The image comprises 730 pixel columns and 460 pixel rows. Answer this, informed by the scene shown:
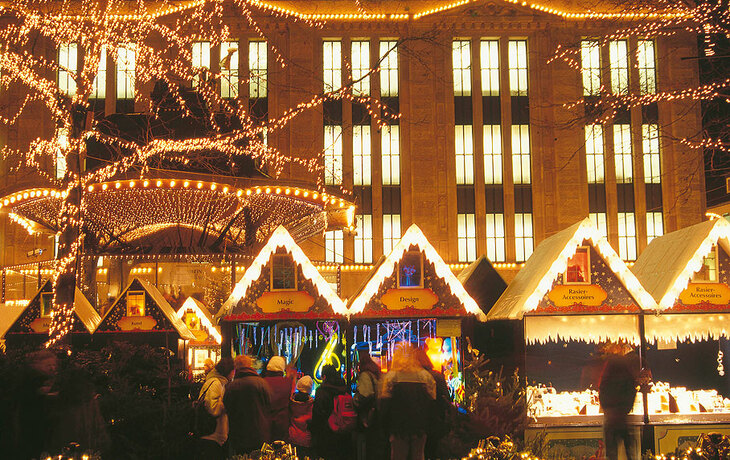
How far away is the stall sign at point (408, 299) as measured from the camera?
40.3ft

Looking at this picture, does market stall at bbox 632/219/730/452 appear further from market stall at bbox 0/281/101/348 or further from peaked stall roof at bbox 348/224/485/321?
market stall at bbox 0/281/101/348

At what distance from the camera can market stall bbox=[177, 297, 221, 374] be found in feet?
65.0

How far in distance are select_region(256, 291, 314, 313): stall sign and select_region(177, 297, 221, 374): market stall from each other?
737 centimetres

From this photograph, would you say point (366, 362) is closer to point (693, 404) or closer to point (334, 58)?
point (693, 404)

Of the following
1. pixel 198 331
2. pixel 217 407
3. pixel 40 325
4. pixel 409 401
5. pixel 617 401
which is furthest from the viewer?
pixel 198 331

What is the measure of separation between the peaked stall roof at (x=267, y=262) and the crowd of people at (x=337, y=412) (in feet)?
6.36

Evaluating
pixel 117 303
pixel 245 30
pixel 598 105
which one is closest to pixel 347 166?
pixel 245 30

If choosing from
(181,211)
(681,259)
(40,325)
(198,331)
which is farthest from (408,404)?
(198,331)

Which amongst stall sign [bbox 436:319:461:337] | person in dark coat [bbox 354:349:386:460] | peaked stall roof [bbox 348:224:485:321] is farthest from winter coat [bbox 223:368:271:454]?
stall sign [bbox 436:319:461:337]

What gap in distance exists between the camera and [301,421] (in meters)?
10.5

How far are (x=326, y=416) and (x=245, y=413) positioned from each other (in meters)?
1.21

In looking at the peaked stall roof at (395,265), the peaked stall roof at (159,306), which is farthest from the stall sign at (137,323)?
the peaked stall roof at (395,265)

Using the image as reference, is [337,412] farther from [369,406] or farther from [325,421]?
[369,406]

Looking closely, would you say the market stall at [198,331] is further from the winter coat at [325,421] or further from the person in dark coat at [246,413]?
the person in dark coat at [246,413]
